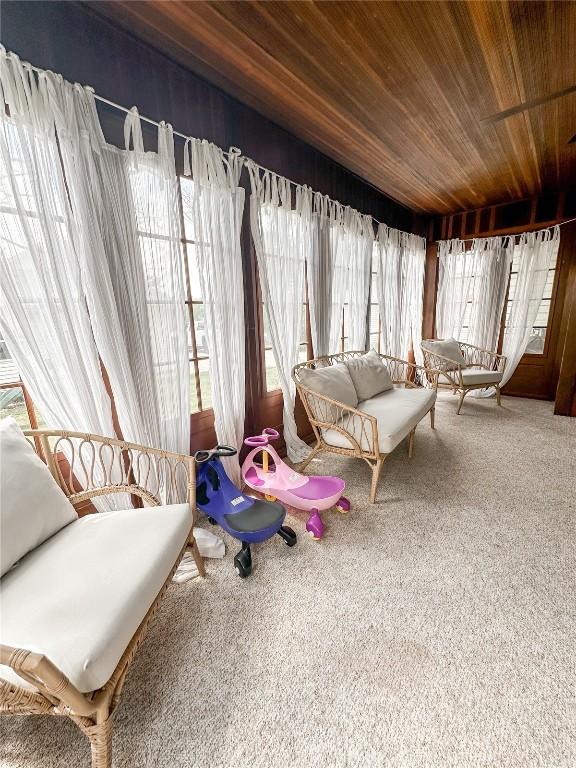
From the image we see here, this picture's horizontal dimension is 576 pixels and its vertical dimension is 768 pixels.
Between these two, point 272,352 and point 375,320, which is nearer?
point 272,352

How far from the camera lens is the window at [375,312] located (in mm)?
3533

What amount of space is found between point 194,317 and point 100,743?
5.95 feet

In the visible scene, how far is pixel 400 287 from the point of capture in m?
3.96

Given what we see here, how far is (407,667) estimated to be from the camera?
108cm

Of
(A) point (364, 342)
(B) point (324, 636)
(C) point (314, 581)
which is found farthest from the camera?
(A) point (364, 342)

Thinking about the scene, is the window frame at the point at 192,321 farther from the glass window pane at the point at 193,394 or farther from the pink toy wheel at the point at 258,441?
the pink toy wheel at the point at 258,441

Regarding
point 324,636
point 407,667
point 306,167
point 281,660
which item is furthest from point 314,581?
point 306,167

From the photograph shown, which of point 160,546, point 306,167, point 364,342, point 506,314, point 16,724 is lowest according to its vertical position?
point 16,724

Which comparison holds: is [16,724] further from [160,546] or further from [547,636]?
[547,636]

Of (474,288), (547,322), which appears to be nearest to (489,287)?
(474,288)

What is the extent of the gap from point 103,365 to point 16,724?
1300 mm

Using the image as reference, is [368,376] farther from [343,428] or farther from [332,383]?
[343,428]

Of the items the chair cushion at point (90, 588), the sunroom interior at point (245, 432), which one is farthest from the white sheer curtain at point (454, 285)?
the chair cushion at point (90, 588)

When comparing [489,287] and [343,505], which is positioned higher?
[489,287]
